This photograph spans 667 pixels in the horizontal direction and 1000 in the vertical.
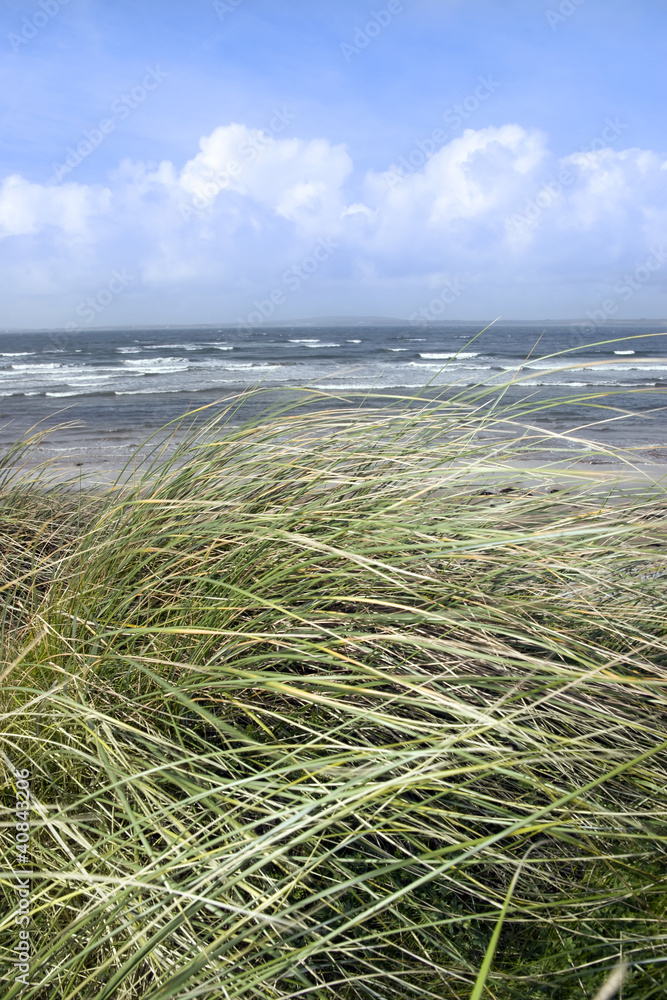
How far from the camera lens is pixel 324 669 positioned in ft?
4.76

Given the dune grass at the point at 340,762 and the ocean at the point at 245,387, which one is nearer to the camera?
the dune grass at the point at 340,762

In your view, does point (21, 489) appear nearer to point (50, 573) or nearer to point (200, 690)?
point (50, 573)

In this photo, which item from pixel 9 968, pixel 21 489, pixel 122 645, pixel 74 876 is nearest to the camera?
pixel 74 876

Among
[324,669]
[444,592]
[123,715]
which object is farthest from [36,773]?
[444,592]

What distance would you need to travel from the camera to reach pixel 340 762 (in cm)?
110

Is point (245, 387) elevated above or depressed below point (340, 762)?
above

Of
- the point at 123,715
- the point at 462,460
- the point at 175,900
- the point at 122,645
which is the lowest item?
the point at 175,900

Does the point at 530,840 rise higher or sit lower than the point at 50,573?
lower

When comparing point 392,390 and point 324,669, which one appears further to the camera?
point 392,390

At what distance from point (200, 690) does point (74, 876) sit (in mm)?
438

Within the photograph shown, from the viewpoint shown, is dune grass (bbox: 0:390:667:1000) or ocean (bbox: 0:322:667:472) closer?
dune grass (bbox: 0:390:667:1000)

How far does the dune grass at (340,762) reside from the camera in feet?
3.50

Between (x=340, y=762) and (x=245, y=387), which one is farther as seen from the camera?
(x=245, y=387)

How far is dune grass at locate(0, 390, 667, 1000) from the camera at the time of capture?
1066mm
